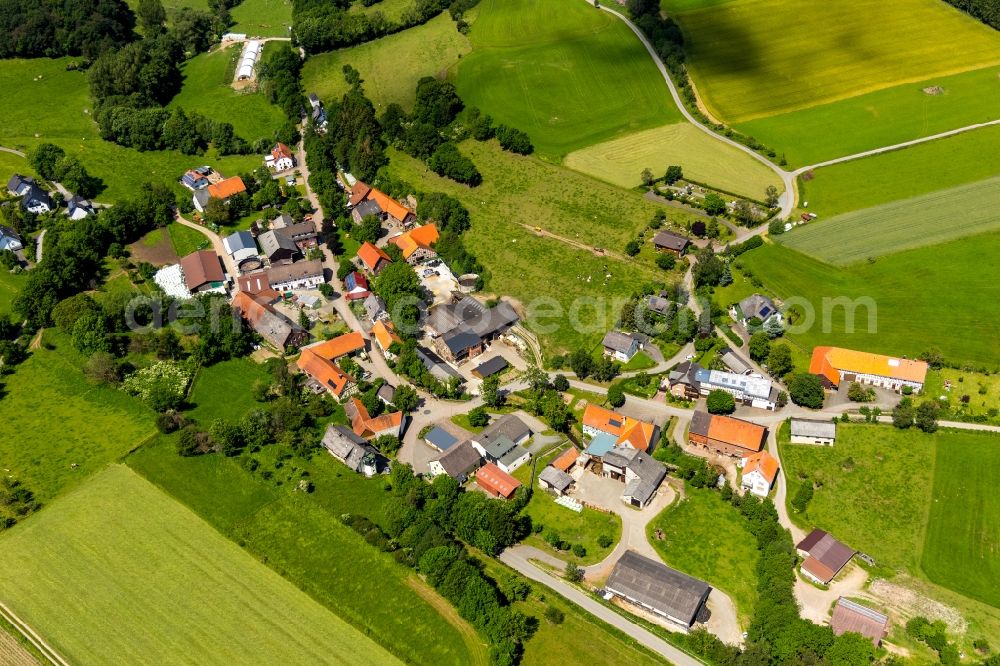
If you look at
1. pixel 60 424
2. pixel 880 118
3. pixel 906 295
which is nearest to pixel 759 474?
pixel 906 295

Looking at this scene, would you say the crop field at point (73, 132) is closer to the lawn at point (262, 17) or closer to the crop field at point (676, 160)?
the lawn at point (262, 17)

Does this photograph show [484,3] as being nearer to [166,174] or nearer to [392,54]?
[392,54]

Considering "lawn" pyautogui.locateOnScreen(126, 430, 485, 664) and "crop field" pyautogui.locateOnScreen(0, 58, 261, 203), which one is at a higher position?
"crop field" pyautogui.locateOnScreen(0, 58, 261, 203)

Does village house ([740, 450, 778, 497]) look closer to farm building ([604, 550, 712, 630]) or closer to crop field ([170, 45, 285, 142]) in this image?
farm building ([604, 550, 712, 630])

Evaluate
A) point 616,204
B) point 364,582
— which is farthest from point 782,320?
point 364,582

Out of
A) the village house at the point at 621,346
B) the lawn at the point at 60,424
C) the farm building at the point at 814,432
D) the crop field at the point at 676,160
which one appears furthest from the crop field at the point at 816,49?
the lawn at the point at 60,424

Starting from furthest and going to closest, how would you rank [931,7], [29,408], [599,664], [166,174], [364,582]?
[931,7] → [166,174] → [29,408] → [364,582] → [599,664]

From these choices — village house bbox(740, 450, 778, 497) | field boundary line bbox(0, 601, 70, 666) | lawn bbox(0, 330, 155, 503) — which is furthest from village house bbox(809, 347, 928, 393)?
field boundary line bbox(0, 601, 70, 666)
